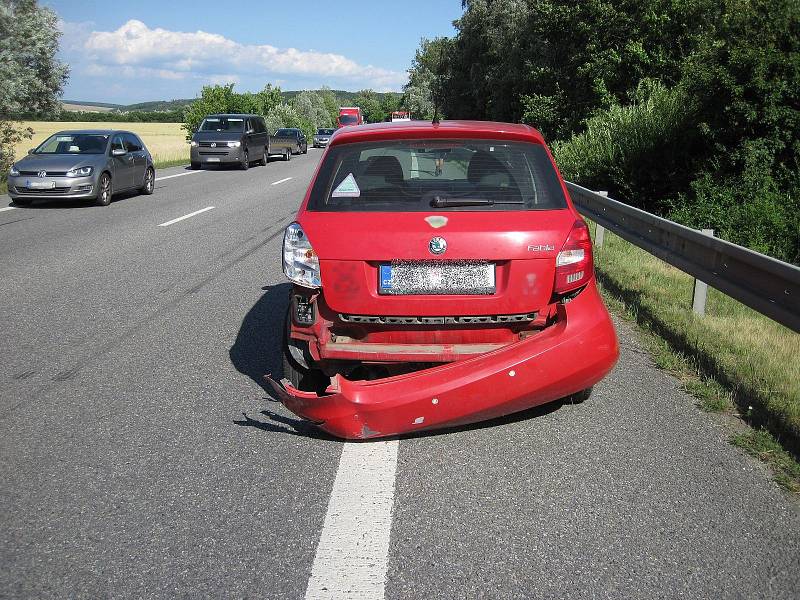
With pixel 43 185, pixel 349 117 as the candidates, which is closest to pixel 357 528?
pixel 43 185

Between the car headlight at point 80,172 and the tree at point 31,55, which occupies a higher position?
the tree at point 31,55

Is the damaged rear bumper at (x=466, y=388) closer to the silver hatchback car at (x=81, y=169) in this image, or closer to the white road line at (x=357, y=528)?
the white road line at (x=357, y=528)

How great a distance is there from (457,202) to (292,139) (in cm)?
4024

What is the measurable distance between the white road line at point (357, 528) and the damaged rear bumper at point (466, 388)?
0.18m

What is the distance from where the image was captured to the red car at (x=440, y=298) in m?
3.98

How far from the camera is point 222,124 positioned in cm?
3197

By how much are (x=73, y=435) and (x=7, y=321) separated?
3173mm

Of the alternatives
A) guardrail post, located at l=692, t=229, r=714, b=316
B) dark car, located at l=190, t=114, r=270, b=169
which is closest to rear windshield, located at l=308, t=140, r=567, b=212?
guardrail post, located at l=692, t=229, r=714, b=316

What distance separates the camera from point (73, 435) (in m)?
4.35

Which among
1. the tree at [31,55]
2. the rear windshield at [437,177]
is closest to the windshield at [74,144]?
the rear windshield at [437,177]

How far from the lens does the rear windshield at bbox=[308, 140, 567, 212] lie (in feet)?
14.1

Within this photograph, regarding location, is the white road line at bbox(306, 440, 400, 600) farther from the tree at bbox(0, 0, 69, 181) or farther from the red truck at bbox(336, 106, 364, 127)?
the red truck at bbox(336, 106, 364, 127)

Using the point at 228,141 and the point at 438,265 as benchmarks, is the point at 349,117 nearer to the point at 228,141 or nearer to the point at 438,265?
the point at 228,141

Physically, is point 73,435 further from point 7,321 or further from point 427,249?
point 7,321
